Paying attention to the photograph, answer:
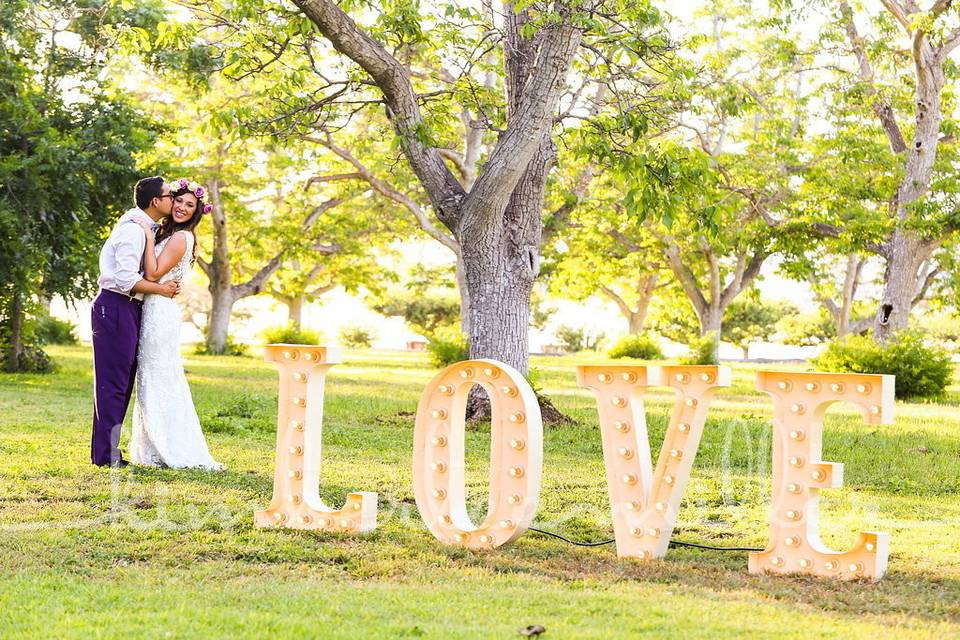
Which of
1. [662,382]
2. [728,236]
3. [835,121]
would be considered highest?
[835,121]

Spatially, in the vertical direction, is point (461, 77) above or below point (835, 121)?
below

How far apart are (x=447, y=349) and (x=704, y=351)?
779 cm

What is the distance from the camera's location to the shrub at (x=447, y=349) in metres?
25.1

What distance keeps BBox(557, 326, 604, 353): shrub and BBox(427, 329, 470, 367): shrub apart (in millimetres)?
33054

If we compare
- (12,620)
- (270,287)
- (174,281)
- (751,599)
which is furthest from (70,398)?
(270,287)

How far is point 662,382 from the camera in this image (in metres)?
5.75

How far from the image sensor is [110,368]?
8.33 metres

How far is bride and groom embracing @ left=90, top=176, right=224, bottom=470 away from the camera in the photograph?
8.30 m

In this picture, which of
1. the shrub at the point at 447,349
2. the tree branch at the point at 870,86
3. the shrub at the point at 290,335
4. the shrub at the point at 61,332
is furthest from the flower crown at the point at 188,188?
the shrub at the point at 61,332

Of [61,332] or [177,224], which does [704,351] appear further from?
Result: [177,224]

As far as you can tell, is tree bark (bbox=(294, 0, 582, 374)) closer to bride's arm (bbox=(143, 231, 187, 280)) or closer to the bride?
the bride

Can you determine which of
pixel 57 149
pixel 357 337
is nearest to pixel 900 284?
pixel 57 149

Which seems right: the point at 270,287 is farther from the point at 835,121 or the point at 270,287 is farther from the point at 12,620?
the point at 12,620

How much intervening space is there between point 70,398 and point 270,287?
27.4 meters
